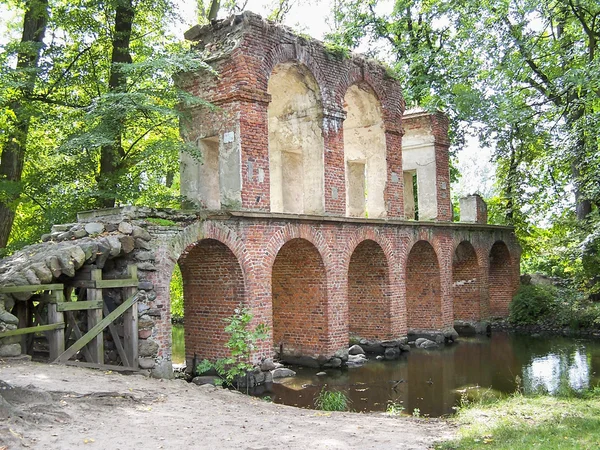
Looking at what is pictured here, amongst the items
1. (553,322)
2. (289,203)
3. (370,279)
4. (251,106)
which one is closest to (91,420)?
(251,106)

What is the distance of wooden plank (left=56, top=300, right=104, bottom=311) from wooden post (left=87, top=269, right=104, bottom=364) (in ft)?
0.27

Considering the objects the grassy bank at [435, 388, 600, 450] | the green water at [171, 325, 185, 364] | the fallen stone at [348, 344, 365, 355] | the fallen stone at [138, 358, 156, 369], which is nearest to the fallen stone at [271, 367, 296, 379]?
the fallen stone at [348, 344, 365, 355]

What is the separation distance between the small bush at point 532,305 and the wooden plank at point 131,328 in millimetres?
15299

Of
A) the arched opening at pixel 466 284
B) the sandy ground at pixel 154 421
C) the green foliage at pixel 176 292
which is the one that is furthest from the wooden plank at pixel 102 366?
the arched opening at pixel 466 284

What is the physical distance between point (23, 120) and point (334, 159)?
→ 734 cm

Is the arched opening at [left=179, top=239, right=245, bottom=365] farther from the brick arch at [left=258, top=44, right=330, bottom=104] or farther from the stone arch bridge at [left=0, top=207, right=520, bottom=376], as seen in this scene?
the brick arch at [left=258, top=44, right=330, bottom=104]

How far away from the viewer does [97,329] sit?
9789 millimetres

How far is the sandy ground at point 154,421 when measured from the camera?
5992mm

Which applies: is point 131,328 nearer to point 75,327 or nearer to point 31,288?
point 75,327

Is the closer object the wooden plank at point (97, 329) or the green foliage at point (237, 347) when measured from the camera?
the wooden plank at point (97, 329)

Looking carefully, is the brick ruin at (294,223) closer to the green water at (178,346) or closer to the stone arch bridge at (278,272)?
the stone arch bridge at (278,272)

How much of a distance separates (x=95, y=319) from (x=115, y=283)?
0.66m

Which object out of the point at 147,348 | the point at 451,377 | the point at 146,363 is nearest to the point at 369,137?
the point at 451,377

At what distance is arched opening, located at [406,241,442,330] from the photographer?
61.8 feet
